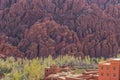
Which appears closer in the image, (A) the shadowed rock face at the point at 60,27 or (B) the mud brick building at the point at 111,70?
(B) the mud brick building at the point at 111,70

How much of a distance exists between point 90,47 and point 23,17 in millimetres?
34422

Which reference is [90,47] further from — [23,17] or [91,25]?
[23,17]

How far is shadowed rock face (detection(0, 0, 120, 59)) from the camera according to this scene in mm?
137750

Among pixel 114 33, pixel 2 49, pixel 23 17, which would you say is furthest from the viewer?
pixel 23 17

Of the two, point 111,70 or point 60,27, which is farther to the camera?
point 60,27

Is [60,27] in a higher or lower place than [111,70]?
higher

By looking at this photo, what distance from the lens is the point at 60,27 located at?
145m

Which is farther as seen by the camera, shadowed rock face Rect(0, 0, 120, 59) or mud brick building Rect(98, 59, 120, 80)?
shadowed rock face Rect(0, 0, 120, 59)

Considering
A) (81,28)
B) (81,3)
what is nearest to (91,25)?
(81,28)

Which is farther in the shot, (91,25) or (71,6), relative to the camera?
(71,6)

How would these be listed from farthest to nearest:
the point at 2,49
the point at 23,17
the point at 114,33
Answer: the point at 23,17 < the point at 114,33 < the point at 2,49

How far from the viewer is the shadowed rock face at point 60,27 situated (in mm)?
137750

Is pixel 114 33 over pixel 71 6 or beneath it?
beneath

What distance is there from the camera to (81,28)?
148750 millimetres
